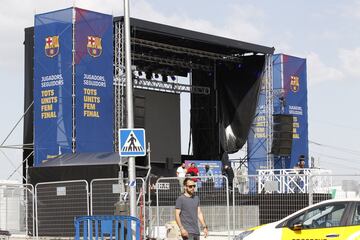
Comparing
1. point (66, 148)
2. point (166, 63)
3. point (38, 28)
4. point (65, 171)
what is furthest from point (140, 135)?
point (166, 63)

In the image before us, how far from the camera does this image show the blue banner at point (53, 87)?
1190 inches

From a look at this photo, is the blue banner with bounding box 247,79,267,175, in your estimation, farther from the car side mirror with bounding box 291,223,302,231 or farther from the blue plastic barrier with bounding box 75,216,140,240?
the car side mirror with bounding box 291,223,302,231

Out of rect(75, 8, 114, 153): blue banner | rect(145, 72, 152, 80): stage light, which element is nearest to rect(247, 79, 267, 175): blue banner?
rect(145, 72, 152, 80): stage light

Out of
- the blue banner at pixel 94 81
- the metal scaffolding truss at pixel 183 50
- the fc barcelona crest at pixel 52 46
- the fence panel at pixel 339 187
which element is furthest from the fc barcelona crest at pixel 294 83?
the fence panel at pixel 339 187

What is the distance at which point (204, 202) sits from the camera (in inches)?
Result: 717

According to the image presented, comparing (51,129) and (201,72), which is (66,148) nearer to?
(51,129)

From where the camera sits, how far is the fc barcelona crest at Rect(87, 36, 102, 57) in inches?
1208

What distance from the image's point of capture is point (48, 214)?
19.3 metres

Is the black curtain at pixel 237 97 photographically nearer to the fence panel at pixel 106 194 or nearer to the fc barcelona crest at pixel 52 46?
the fc barcelona crest at pixel 52 46

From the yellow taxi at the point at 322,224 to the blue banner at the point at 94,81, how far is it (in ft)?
60.8

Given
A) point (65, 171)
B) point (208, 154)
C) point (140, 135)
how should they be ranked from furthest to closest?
point (208, 154)
point (65, 171)
point (140, 135)

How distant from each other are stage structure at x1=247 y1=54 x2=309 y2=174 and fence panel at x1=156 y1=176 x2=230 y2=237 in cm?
2020

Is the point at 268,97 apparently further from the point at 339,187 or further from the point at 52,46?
the point at 339,187

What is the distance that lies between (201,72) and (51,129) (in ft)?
45.2
